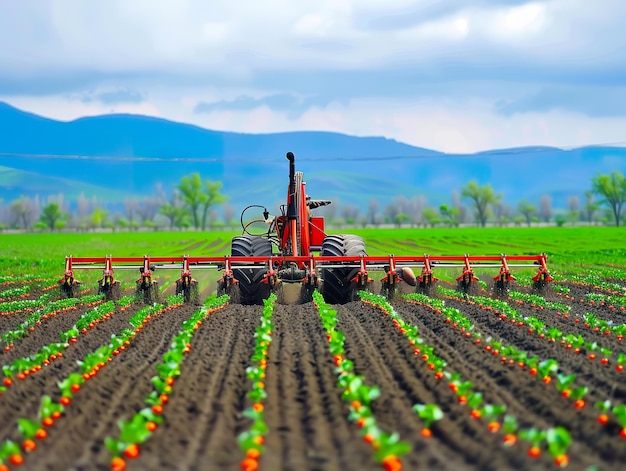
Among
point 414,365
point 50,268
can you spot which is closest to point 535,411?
point 414,365

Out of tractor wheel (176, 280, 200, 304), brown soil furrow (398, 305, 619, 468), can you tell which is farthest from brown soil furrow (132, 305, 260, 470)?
tractor wheel (176, 280, 200, 304)

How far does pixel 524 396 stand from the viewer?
719 cm

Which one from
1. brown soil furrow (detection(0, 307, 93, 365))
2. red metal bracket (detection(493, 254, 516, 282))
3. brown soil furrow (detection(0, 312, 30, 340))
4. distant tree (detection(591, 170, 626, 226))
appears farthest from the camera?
distant tree (detection(591, 170, 626, 226))

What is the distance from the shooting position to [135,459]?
559 centimetres

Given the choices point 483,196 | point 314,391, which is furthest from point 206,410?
point 483,196

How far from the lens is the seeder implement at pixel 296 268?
48.4 ft

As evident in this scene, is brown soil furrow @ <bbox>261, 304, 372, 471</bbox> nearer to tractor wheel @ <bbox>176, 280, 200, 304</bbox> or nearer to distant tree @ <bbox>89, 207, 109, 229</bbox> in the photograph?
tractor wheel @ <bbox>176, 280, 200, 304</bbox>

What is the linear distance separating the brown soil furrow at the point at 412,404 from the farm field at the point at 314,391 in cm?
2

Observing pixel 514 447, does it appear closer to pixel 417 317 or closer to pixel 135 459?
pixel 135 459

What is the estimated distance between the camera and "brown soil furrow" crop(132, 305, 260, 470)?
5551 mm

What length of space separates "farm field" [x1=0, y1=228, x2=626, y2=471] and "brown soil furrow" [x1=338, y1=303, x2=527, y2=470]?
22 mm

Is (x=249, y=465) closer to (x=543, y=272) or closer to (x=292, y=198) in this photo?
(x=292, y=198)

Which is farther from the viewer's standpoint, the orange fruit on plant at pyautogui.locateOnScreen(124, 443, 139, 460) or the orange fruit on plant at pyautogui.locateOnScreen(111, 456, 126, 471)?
the orange fruit on plant at pyautogui.locateOnScreen(124, 443, 139, 460)

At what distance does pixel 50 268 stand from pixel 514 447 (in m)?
26.7
